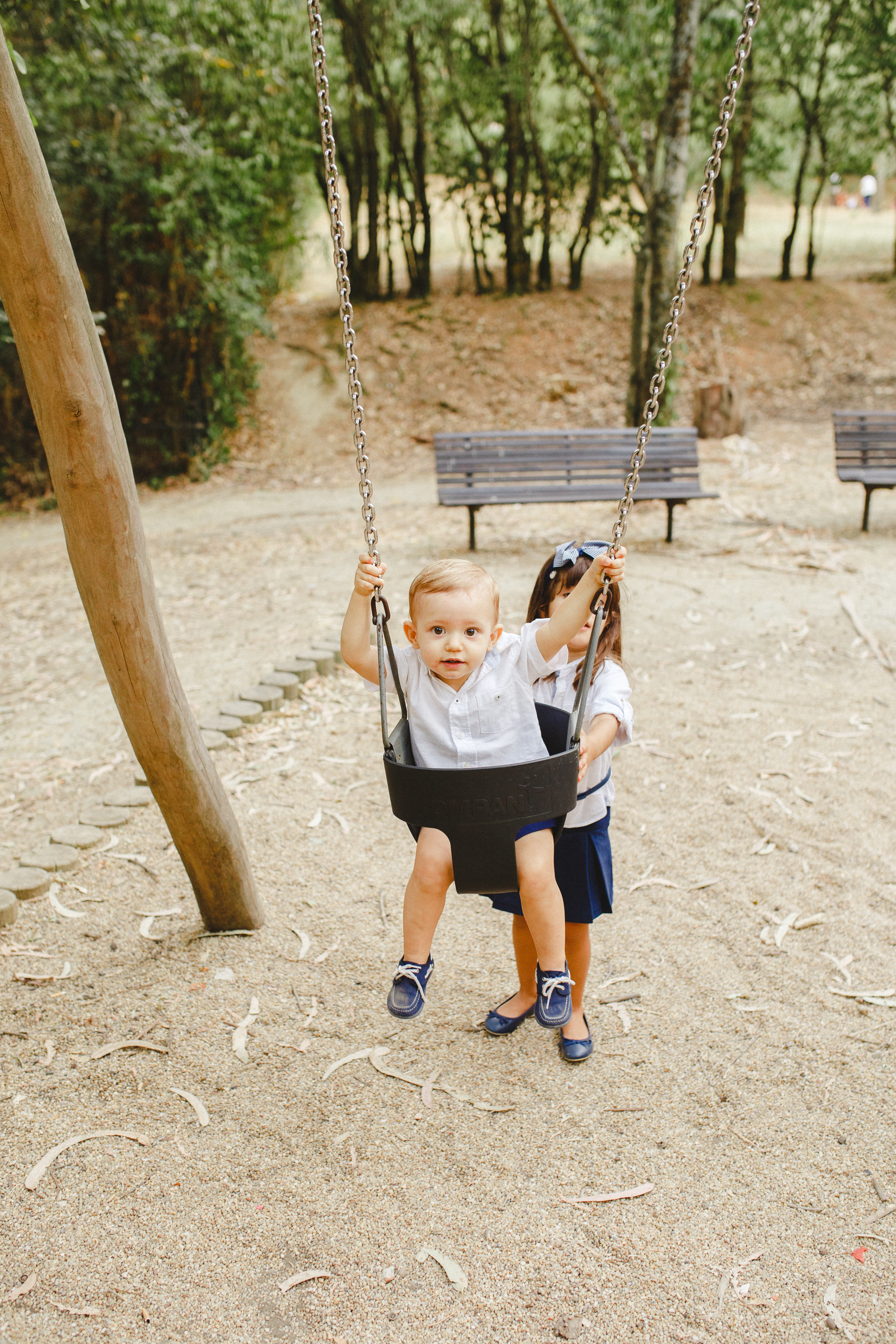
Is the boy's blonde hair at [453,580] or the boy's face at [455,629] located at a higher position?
the boy's blonde hair at [453,580]

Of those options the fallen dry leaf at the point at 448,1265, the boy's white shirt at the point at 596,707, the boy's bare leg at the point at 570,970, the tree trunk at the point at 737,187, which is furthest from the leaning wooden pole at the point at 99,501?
the tree trunk at the point at 737,187

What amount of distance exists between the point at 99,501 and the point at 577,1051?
190 centimetres

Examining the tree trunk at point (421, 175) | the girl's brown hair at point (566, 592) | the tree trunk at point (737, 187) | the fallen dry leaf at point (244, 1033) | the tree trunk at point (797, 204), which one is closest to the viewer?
the girl's brown hair at point (566, 592)

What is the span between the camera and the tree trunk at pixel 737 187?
48.0 ft

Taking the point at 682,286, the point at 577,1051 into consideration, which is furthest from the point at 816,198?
the point at 577,1051

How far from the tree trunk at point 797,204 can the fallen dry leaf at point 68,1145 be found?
53.5 ft

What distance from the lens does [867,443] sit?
7.59 m

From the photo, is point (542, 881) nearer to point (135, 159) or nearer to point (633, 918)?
point (633, 918)

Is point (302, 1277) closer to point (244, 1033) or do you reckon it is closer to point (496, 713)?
point (244, 1033)

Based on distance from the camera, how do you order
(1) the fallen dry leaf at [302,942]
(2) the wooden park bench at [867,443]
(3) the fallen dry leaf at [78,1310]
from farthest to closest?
(2) the wooden park bench at [867,443], (1) the fallen dry leaf at [302,942], (3) the fallen dry leaf at [78,1310]

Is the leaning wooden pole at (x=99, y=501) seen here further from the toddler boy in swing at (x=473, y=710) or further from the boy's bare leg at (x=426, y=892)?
the boy's bare leg at (x=426, y=892)

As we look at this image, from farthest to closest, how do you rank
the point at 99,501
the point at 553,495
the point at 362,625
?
the point at 553,495
the point at 99,501
the point at 362,625

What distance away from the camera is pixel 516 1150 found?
231 cm

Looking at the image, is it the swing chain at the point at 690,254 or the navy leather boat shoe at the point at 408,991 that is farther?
the navy leather boat shoe at the point at 408,991
